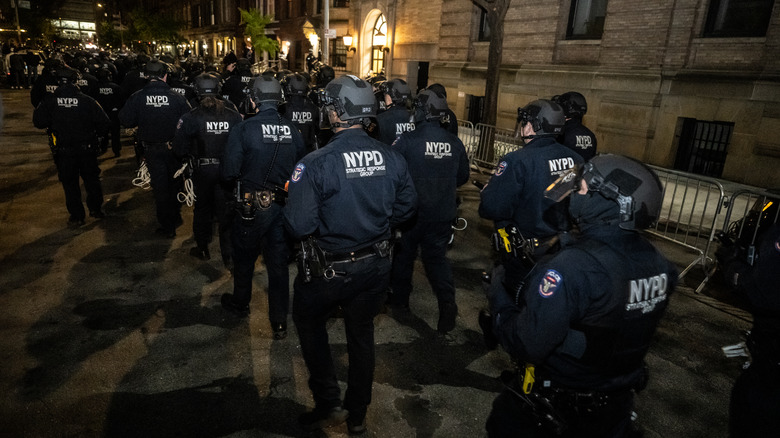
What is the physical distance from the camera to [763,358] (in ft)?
8.33

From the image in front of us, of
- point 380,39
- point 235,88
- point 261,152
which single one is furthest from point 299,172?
point 380,39

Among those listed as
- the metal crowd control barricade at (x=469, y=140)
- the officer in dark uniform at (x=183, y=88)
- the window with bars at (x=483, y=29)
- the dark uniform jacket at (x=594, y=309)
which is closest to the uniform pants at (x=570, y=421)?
the dark uniform jacket at (x=594, y=309)

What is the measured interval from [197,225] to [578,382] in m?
5.32

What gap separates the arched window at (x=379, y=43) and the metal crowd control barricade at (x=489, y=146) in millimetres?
13996

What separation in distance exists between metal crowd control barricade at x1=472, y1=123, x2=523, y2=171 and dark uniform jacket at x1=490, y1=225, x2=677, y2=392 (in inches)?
409

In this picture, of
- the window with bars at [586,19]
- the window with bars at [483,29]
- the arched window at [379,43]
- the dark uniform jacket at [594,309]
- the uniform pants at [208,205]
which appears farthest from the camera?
the arched window at [379,43]

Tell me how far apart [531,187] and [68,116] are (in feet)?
21.6

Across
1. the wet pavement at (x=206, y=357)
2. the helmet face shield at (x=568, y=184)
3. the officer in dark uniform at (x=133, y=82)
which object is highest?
the officer in dark uniform at (x=133, y=82)

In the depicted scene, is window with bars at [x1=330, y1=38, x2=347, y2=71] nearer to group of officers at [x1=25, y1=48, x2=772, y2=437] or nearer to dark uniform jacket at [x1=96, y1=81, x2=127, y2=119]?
dark uniform jacket at [x1=96, y1=81, x2=127, y2=119]

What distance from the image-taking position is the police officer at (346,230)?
116 inches

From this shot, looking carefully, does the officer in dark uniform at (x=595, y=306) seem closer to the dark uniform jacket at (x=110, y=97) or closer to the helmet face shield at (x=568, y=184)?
the helmet face shield at (x=568, y=184)

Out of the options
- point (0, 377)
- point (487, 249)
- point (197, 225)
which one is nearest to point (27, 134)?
point (197, 225)

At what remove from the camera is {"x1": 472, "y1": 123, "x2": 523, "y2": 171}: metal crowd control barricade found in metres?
12.2

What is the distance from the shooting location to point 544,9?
15.2 meters
